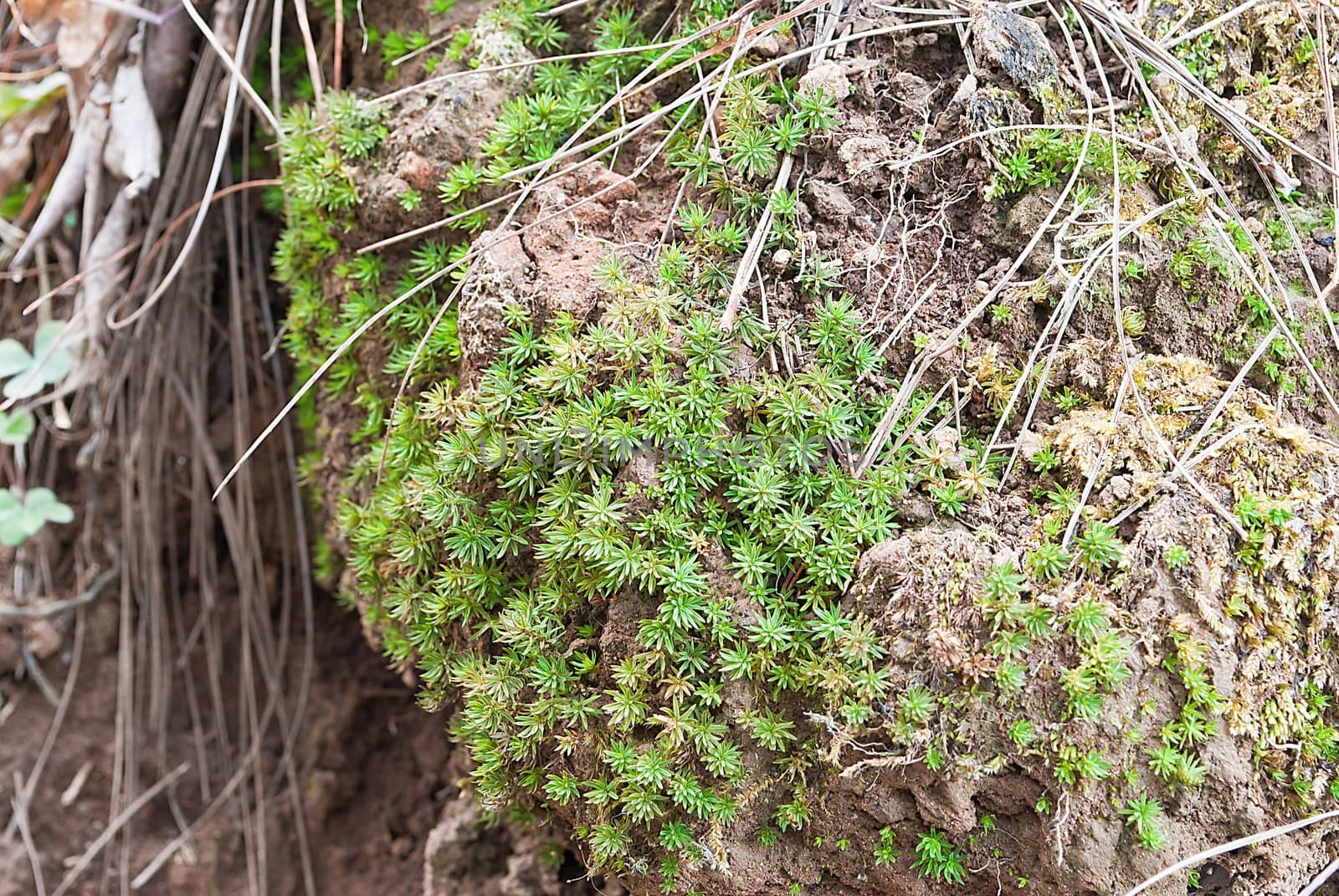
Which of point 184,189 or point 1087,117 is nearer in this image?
point 1087,117

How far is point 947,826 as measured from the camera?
1452 millimetres

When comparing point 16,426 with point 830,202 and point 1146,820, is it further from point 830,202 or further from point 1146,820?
point 1146,820

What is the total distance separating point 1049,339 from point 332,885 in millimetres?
2293

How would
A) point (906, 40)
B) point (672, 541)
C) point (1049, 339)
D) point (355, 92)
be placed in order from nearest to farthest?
point (672, 541) < point (1049, 339) < point (906, 40) < point (355, 92)

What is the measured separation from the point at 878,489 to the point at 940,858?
58 cm

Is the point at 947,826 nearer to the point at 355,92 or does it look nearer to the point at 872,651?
the point at 872,651

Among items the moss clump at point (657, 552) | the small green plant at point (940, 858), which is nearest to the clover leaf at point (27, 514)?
the moss clump at point (657, 552)

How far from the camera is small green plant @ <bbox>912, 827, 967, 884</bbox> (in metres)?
1.47

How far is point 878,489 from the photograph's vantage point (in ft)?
4.99

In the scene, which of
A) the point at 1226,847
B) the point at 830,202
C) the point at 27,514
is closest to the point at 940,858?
the point at 1226,847

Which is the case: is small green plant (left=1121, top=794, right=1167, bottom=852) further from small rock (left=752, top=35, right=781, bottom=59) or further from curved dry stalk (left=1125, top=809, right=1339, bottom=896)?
small rock (left=752, top=35, right=781, bottom=59)

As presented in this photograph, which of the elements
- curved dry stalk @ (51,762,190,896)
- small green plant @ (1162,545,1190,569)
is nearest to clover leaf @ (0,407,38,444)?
curved dry stalk @ (51,762,190,896)

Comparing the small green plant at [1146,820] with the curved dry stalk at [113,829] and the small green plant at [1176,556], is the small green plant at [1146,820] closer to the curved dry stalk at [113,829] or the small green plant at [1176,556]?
the small green plant at [1176,556]

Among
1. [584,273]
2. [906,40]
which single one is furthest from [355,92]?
[906,40]
